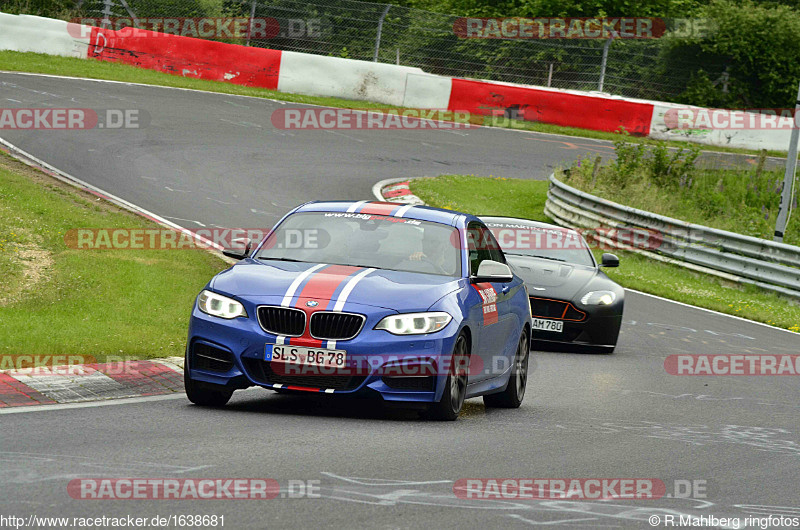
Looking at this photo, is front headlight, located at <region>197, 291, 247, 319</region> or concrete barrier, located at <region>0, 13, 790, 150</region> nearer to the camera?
front headlight, located at <region>197, 291, 247, 319</region>

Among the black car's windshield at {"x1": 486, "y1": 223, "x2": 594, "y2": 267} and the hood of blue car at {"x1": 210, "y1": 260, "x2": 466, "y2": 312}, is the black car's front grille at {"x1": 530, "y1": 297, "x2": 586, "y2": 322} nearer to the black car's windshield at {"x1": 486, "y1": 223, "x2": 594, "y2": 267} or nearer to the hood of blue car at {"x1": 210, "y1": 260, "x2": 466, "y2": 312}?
the black car's windshield at {"x1": 486, "y1": 223, "x2": 594, "y2": 267}

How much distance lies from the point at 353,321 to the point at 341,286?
1.03ft

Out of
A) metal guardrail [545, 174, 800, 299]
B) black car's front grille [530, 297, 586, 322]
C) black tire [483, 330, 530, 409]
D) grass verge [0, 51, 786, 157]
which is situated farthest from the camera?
grass verge [0, 51, 786, 157]

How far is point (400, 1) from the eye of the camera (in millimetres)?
53375

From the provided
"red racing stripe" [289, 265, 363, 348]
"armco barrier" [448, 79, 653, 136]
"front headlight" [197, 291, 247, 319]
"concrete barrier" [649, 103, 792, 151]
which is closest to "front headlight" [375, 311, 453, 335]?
"red racing stripe" [289, 265, 363, 348]

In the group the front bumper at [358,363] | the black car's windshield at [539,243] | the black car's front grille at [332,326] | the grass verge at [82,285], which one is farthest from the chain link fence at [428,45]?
the black car's front grille at [332,326]

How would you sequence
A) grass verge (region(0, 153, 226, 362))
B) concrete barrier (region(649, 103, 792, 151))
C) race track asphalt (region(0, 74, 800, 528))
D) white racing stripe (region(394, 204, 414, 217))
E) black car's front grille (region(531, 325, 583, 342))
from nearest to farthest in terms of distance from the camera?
race track asphalt (region(0, 74, 800, 528)) < white racing stripe (region(394, 204, 414, 217)) < grass verge (region(0, 153, 226, 362)) < black car's front grille (region(531, 325, 583, 342)) < concrete barrier (region(649, 103, 792, 151))

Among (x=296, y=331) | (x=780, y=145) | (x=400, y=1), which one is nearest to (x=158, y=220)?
(x=296, y=331)

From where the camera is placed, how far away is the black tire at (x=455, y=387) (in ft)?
28.1

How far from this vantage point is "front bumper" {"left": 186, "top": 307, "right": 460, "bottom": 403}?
822 cm

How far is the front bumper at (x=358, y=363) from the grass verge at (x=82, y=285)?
1962 millimetres

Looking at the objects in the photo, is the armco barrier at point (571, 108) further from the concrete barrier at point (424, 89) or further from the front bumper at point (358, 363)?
the front bumper at point (358, 363)

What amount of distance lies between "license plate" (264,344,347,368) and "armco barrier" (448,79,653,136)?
27709 millimetres

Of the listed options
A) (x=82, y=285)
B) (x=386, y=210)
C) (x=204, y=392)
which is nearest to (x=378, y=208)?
(x=386, y=210)
